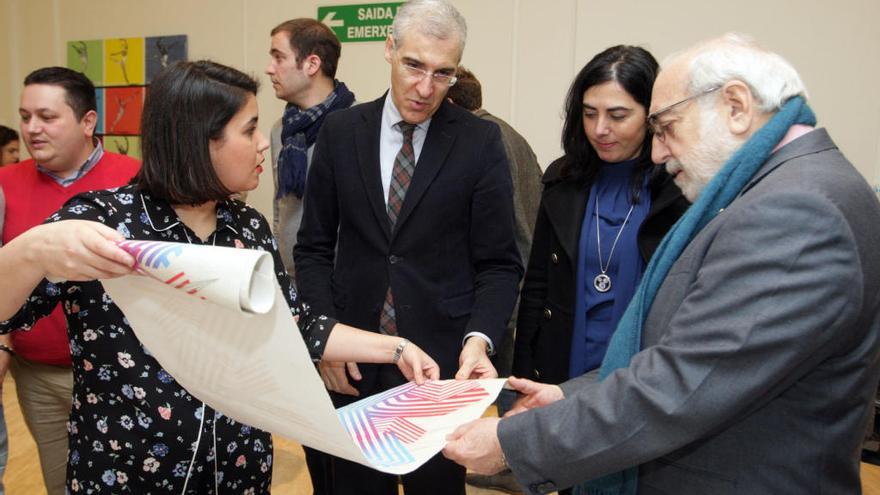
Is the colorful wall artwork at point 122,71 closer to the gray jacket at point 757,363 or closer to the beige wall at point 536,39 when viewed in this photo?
the beige wall at point 536,39

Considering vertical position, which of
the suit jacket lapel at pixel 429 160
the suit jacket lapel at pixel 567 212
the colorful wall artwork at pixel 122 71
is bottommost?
the suit jacket lapel at pixel 567 212

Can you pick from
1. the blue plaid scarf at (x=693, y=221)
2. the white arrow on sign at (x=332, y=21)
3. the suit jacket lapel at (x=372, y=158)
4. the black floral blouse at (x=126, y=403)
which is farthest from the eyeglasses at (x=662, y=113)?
the white arrow on sign at (x=332, y=21)

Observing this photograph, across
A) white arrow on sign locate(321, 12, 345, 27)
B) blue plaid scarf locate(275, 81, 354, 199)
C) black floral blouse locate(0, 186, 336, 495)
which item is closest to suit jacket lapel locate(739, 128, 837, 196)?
black floral blouse locate(0, 186, 336, 495)

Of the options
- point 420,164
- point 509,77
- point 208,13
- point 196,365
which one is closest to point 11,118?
point 208,13

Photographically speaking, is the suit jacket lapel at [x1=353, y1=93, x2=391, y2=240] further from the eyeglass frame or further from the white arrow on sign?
the white arrow on sign

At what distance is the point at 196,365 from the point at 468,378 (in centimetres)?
80

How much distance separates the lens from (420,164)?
1887 millimetres

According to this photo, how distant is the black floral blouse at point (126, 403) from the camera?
126 centimetres

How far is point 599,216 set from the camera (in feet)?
6.73

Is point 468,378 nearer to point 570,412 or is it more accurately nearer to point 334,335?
point 334,335

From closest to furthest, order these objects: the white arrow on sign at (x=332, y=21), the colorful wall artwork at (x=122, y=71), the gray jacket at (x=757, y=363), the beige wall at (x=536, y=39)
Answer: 1. the gray jacket at (x=757, y=363)
2. the beige wall at (x=536, y=39)
3. the white arrow on sign at (x=332, y=21)
4. the colorful wall artwork at (x=122, y=71)

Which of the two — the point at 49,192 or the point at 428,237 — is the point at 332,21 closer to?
the point at 49,192

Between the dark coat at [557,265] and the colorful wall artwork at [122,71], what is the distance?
4.31m

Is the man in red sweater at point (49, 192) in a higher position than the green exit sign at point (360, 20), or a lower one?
lower
